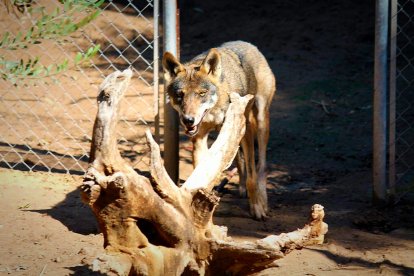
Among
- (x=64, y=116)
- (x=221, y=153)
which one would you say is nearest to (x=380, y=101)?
(x=221, y=153)

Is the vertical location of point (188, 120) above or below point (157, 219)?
above

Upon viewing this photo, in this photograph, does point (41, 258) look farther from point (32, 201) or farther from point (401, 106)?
point (401, 106)

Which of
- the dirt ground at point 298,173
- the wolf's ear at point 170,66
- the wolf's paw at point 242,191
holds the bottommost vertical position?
the wolf's paw at point 242,191

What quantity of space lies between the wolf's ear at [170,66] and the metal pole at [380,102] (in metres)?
1.77

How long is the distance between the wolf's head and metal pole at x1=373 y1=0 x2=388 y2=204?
143 cm

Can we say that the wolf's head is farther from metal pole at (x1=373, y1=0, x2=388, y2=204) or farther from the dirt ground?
Result: metal pole at (x1=373, y1=0, x2=388, y2=204)

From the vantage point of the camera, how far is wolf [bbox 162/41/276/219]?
5.54 metres

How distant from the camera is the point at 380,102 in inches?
219

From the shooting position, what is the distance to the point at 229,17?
11695mm

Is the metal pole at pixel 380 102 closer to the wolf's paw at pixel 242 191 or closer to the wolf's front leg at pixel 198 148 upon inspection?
the wolf's paw at pixel 242 191

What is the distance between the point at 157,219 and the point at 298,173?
3.70 metres

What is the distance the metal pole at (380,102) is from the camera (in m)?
5.44

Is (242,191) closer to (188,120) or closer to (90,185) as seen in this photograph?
(188,120)

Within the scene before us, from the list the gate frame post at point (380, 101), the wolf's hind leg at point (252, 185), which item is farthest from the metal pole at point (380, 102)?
the wolf's hind leg at point (252, 185)
